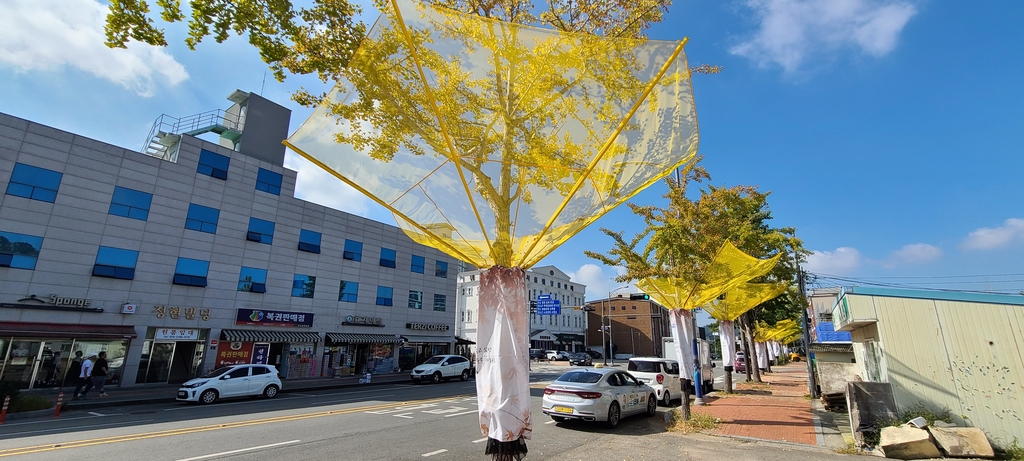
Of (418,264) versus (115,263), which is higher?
(418,264)

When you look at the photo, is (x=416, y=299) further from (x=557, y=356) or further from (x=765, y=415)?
(x=765, y=415)

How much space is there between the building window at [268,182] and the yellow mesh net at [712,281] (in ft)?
Answer: 71.9

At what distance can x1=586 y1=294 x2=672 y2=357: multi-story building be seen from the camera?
6912cm

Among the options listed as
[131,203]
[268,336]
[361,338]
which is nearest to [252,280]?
[268,336]

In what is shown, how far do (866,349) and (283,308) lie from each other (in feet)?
86.1

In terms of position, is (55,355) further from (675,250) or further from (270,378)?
(675,250)

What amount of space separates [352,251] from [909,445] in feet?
92.0

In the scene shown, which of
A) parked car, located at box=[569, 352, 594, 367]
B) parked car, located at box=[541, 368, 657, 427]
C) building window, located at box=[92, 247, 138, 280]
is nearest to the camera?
parked car, located at box=[541, 368, 657, 427]

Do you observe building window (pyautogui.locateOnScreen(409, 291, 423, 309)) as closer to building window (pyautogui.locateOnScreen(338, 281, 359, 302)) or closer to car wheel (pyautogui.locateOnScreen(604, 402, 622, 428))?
building window (pyautogui.locateOnScreen(338, 281, 359, 302))

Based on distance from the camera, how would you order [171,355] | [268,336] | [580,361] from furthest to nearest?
[580,361], [268,336], [171,355]

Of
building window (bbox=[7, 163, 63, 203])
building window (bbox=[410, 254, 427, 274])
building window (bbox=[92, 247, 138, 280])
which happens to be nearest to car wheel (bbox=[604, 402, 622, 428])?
building window (bbox=[92, 247, 138, 280])

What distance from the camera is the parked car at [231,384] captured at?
1485cm

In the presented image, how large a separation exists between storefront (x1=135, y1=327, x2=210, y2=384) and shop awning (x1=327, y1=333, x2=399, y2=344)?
6744 mm

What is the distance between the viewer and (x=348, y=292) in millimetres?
28578
